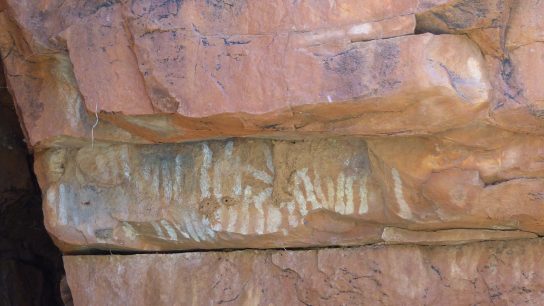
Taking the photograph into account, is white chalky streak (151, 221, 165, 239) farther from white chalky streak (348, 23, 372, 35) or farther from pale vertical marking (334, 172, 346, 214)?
white chalky streak (348, 23, 372, 35)

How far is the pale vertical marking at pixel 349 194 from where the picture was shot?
3.00 metres

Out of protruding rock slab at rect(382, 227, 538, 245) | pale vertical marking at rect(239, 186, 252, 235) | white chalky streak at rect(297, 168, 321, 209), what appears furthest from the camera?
pale vertical marking at rect(239, 186, 252, 235)

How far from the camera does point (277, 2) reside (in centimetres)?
269

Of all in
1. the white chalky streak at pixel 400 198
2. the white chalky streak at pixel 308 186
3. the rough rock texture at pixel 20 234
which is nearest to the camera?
the white chalky streak at pixel 400 198

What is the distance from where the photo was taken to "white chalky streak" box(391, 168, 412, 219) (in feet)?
9.30

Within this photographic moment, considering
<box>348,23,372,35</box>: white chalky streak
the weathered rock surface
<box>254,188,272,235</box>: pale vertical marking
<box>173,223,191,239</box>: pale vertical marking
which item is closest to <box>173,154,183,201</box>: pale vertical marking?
<box>173,223,191,239</box>: pale vertical marking

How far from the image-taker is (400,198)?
2.88 meters

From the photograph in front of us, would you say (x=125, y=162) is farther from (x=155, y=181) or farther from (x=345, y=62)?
(x=345, y=62)

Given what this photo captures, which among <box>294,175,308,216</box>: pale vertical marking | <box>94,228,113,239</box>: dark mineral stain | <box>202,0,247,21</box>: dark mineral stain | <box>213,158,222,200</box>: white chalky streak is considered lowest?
<box>94,228,113,239</box>: dark mineral stain

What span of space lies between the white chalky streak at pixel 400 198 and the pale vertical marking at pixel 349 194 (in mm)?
192

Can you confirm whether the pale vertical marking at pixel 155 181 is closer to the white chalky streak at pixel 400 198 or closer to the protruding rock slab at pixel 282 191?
the protruding rock slab at pixel 282 191

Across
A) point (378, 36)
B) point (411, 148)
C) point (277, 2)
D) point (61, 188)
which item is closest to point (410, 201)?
point (411, 148)

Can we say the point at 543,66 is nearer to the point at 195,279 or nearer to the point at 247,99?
the point at 247,99

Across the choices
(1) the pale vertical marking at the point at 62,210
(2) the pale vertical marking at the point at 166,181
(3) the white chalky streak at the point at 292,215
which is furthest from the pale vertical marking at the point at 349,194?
(1) the pale vertical marking at the point at 62,210
